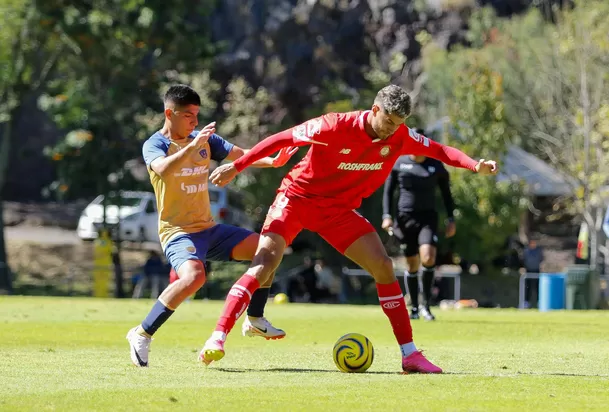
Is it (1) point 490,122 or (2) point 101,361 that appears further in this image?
(1) point 490,122

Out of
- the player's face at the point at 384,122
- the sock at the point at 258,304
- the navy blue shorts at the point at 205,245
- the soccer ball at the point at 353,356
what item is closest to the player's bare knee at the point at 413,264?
the sock at the point at 258,304

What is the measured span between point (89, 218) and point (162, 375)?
34.5m

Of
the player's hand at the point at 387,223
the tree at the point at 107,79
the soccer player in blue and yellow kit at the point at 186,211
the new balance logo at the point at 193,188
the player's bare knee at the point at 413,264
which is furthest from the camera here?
the tree at the point at 107,79

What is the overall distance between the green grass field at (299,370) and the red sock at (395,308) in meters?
0.34

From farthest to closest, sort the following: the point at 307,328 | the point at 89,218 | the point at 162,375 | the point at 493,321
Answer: the point at 89,218 < the point at 493,321 < the point at 307,328 < the point at 162,375

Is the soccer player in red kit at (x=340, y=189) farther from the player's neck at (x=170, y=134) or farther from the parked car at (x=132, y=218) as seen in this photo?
the parked car at (x=132, y=218)

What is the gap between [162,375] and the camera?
31.8ft

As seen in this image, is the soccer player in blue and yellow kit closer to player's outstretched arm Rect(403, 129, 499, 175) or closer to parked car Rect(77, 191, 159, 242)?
player's outstretched arm Rect(403, 129, 499, 175)

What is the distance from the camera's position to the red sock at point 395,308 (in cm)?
1052

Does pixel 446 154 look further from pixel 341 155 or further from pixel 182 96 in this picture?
pixel 182 96

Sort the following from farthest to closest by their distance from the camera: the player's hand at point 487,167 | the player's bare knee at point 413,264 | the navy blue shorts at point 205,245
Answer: the player's bare knee at point 413,264
the navy blue shorts at point 205,245
the player's hand at point 487,167

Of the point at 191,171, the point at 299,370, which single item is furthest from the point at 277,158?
the point at 299,370

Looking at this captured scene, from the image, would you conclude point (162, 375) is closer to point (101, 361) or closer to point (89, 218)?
point (101, 361)

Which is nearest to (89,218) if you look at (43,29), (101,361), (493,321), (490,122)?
(43,29)
